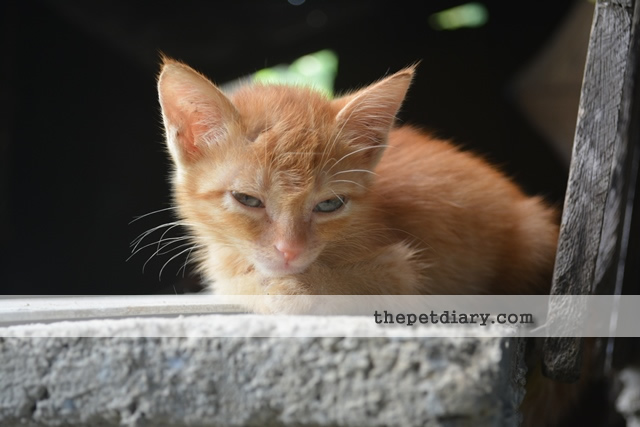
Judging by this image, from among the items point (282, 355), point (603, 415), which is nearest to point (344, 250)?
point (282, 355)

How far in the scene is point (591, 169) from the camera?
1.54 meters

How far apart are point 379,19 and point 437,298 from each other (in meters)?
2.70

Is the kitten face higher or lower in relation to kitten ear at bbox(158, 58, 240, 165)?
lower

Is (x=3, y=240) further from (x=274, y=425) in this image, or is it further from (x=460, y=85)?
(x=460, y=85)

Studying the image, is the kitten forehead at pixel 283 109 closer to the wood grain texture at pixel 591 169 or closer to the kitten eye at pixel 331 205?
the kitten eye at pixel 331 205

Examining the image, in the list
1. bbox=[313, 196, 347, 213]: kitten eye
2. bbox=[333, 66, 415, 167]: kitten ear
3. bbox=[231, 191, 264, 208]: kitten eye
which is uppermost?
bbox=[333, 66, 415, 167]: kitten ear

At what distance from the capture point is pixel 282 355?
1.12 m

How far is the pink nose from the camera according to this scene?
Answer: 1.46 m

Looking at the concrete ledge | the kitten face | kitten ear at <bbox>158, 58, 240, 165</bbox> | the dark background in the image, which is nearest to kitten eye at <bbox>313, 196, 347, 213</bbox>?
the kitten face

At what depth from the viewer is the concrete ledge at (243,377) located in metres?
1.04

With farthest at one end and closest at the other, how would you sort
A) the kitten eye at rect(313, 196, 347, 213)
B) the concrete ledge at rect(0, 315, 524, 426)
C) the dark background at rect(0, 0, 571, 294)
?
the dark background at rect(0, 0, 571, 294)
the kitten eye at rect(313, 196, 347, 213)
the concrete ledge at rect(0, 315, 524, 426)

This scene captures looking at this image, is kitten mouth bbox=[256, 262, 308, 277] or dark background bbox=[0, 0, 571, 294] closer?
kitten mouth bbox=[256, 262, 308, 277]

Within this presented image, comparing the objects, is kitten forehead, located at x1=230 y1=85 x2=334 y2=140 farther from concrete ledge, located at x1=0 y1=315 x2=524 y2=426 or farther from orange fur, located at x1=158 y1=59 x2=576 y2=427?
concrete ledge, located at x1=0 y1=315 x2=524 y2=426

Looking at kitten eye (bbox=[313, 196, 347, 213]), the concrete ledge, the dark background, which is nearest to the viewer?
the concrete ledge
